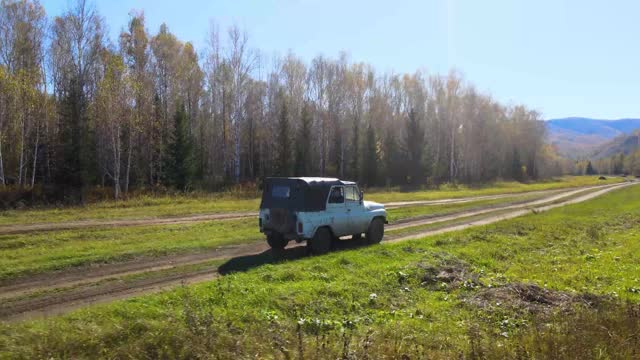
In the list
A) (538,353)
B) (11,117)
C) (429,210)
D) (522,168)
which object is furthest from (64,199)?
(522,168)

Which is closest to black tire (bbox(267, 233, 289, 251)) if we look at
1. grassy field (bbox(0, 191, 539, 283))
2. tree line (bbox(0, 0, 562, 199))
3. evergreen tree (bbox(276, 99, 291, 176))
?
grassy field (bbox(0, 191, 539, 283))

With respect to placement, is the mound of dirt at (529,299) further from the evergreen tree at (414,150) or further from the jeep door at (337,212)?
the evergreen tree at (414,150)

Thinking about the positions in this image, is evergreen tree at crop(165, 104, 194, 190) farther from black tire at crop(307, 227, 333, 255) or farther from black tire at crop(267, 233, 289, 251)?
black tire at crop(307, 227, 333, 255)

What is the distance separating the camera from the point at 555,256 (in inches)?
668

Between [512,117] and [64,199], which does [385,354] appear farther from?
[512,117]

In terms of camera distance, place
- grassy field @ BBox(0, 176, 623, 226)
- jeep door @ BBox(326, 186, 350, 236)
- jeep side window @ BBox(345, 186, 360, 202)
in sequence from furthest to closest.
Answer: grassy field @ BBox(0, 176, 623, 226) → jeep side window @ BBox(345, 186, 360, 202) → jeep door @ BBox(326, 186, 350, 236)

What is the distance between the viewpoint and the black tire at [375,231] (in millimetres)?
17859

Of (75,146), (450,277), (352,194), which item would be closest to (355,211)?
(352,194)

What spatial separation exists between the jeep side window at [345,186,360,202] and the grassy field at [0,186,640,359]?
2.06 metres

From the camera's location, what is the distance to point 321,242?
15727 mm

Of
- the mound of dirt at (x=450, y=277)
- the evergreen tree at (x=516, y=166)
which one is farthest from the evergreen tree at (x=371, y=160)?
the evergreen tree at (x=516, y=166)

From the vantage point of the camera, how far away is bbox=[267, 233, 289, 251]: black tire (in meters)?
16.1

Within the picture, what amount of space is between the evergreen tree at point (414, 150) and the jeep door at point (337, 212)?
53609mm

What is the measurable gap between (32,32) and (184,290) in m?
42.0
